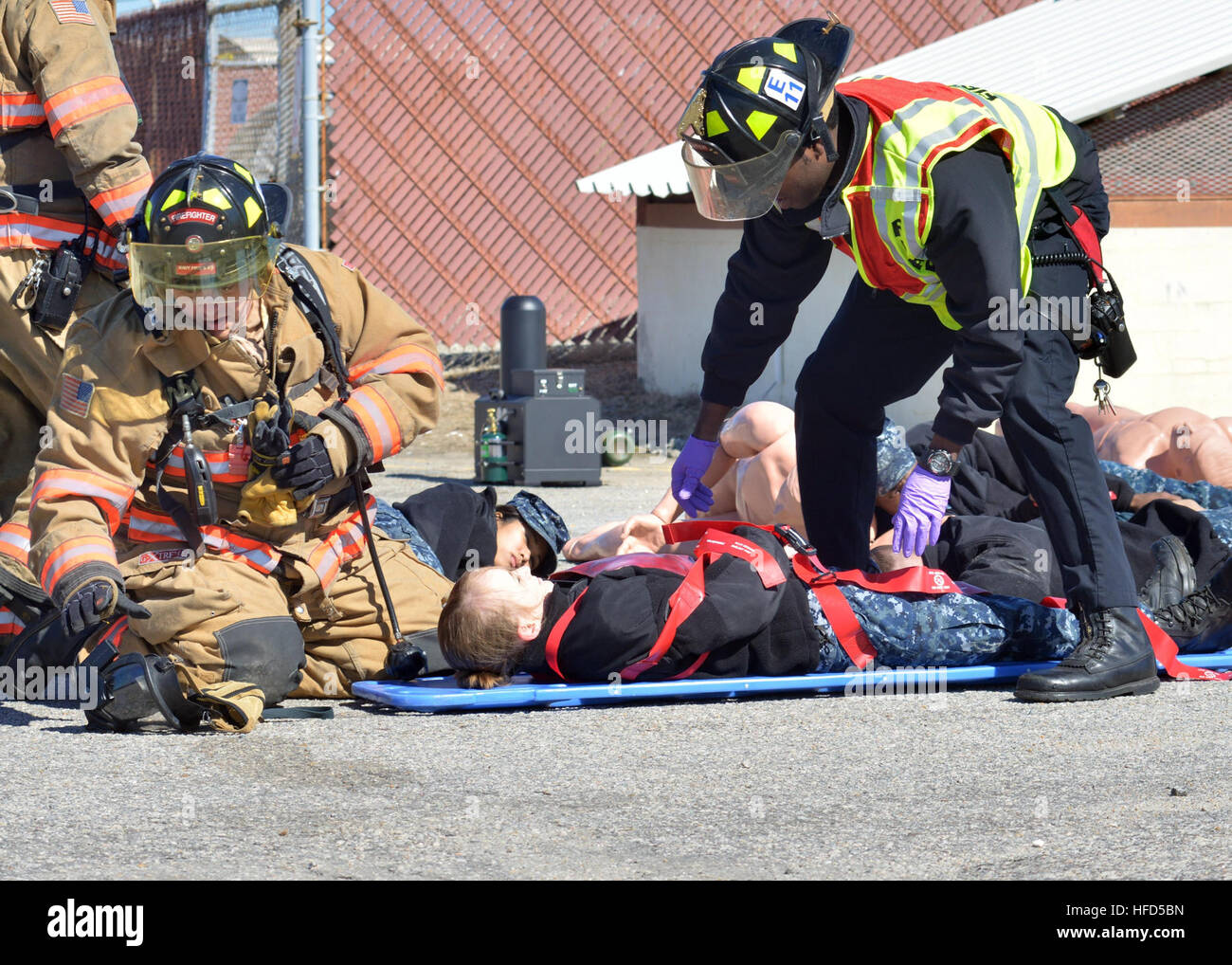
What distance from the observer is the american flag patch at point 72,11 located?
5004 mm

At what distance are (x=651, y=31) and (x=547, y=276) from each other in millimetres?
2628

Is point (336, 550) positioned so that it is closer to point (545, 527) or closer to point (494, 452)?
point (545, 527)

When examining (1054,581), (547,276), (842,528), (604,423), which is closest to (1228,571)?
(1054,581)

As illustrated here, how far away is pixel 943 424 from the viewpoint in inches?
165

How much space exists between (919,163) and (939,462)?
75cm

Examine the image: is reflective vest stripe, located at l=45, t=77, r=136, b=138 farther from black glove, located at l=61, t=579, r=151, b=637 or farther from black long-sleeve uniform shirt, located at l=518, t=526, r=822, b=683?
black long-sleeve uniform shirt, located at l=518, t=526, r=822, b=683

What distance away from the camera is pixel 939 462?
14.0 ft

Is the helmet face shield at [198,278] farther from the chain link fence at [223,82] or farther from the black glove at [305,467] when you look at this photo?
the chain link fence at [223,82]

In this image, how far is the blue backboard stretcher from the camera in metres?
4.26

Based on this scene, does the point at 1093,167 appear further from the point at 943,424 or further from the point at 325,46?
the point at 325,46

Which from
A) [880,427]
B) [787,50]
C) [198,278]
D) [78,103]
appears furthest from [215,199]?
[880,427]

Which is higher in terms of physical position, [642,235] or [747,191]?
[642,235]

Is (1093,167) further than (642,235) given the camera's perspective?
No

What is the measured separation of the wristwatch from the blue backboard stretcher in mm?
551
